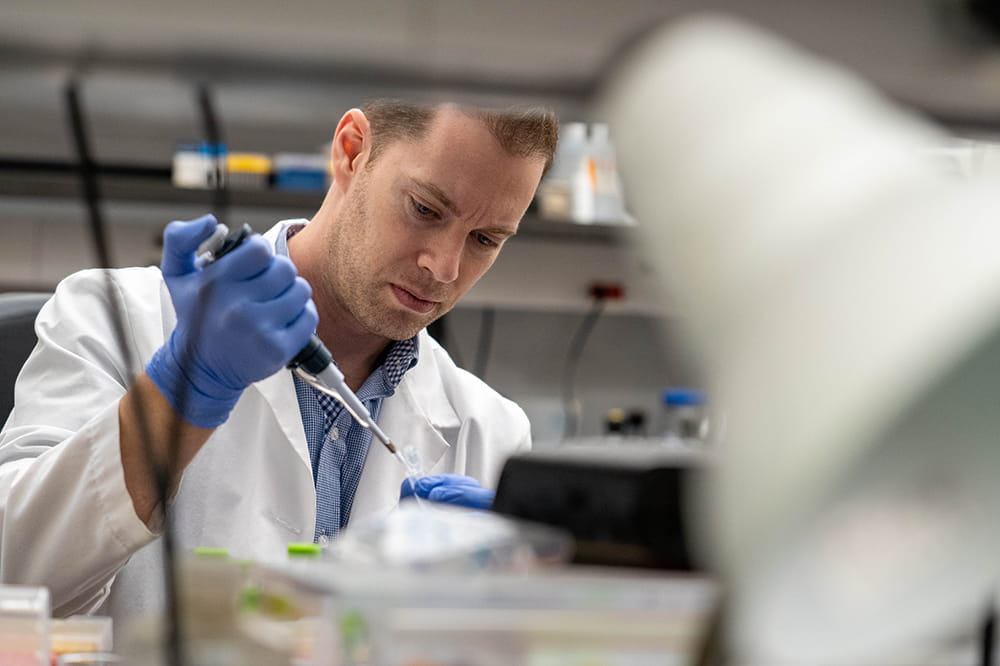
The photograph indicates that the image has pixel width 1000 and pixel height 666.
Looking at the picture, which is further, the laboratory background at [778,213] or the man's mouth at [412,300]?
the man's mouth at [412,300]

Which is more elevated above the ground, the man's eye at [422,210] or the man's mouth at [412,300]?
the man's eye at [422,210]

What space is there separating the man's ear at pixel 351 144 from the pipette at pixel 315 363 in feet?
1.34

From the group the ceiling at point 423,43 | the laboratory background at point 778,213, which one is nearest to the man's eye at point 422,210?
the laboratory background at point 778,213

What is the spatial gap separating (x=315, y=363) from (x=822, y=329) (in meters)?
0.97

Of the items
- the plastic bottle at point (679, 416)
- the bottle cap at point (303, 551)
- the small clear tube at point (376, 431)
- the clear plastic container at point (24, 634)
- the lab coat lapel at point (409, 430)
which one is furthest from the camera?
the plastic bottle at point (679, 416)

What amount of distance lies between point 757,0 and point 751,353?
→ 0.11 m

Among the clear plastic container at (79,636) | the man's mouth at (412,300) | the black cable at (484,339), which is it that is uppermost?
the man's mouth at (412,300)

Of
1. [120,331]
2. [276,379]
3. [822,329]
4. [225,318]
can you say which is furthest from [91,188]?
[276,379]

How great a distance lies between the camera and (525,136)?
1376 millimetres

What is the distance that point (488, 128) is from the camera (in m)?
1.38

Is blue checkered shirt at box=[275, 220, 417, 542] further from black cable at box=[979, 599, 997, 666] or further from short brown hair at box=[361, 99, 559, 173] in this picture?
black cable at box=[979, 599, 997, 666]

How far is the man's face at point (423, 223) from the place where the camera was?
139 cm

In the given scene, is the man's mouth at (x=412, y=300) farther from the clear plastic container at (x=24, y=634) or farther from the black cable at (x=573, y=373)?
the black cable at (x=573, y=373)

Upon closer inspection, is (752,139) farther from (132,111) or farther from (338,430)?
(338,430)
